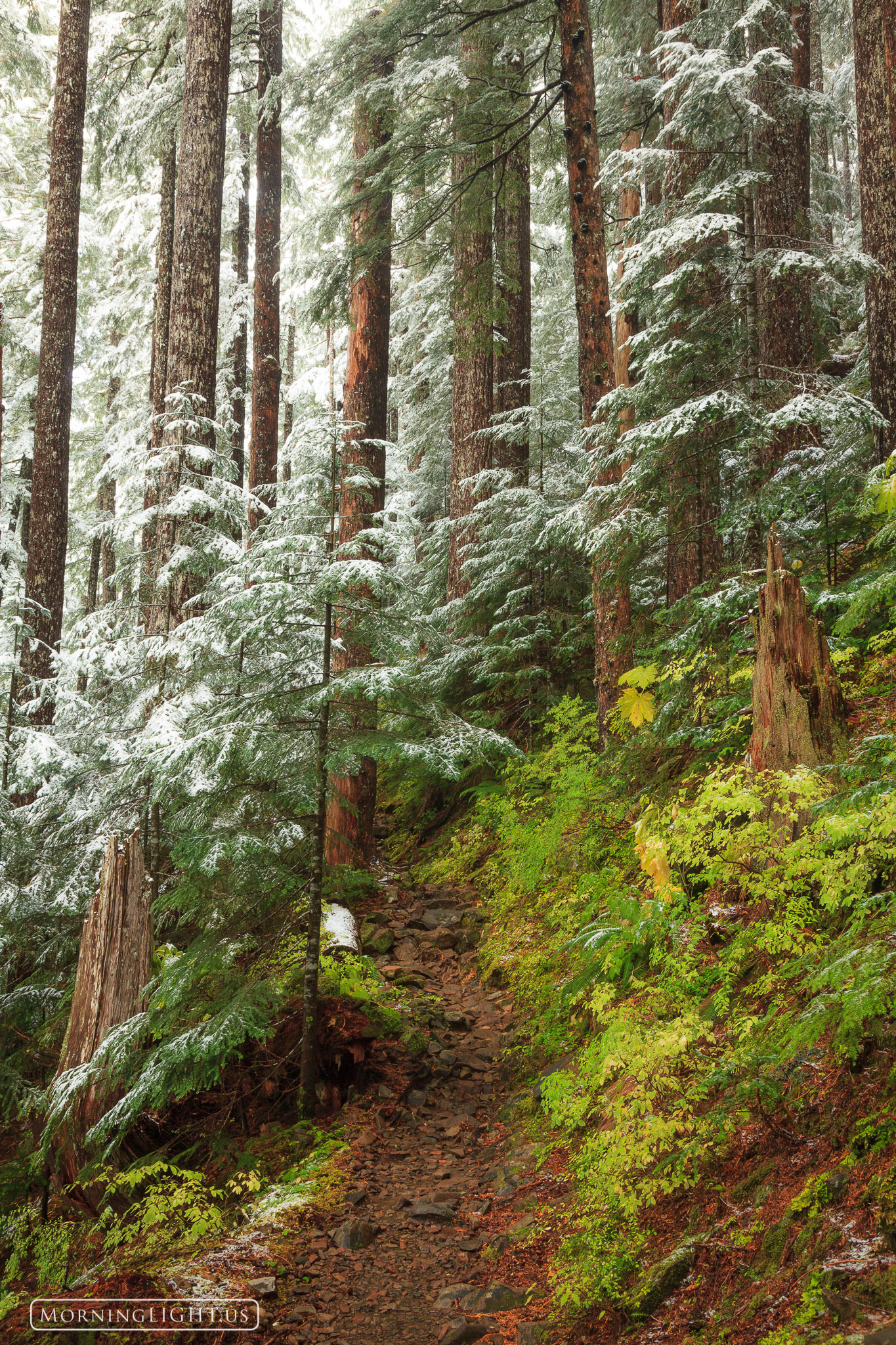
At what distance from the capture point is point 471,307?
9.90 metres

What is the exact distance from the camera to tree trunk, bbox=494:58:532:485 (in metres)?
11.5

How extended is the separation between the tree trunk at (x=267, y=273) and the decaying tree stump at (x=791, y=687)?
9411 mm

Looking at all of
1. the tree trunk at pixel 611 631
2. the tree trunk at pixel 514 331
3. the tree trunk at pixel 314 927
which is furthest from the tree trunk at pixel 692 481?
the tree trunk at pixel 314 927

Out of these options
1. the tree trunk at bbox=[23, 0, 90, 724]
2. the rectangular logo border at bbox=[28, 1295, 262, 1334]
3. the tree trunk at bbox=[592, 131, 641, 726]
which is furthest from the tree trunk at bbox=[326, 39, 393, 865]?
the rectangular logo border at bbox=[28, 1295, 262, 1334]

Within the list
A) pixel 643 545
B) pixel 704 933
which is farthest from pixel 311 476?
pixel 704 933

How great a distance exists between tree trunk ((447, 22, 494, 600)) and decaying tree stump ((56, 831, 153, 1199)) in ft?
18.5

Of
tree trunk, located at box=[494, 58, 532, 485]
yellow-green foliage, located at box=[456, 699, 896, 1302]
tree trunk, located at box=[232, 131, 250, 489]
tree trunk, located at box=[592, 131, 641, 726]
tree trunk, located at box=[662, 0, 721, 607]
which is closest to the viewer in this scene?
yellow-green foliage, located at box=[456, 699, 896, 1302]

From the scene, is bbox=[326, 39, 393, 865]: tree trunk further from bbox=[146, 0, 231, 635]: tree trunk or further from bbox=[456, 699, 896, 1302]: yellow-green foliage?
bbox=[456, 699, 896, 1302]: yellow-green foliage

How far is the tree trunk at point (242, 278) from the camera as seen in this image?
657 inches

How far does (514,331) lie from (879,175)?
6088 mm

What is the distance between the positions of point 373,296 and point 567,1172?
8.86 metres

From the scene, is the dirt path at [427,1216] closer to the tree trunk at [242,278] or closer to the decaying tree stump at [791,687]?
the decaying tree stump at [791,687]

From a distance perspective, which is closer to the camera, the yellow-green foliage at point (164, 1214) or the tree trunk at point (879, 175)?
the yellow-green foliage at point (164, 1214)

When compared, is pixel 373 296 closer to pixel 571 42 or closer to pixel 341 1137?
pixel 571 42
